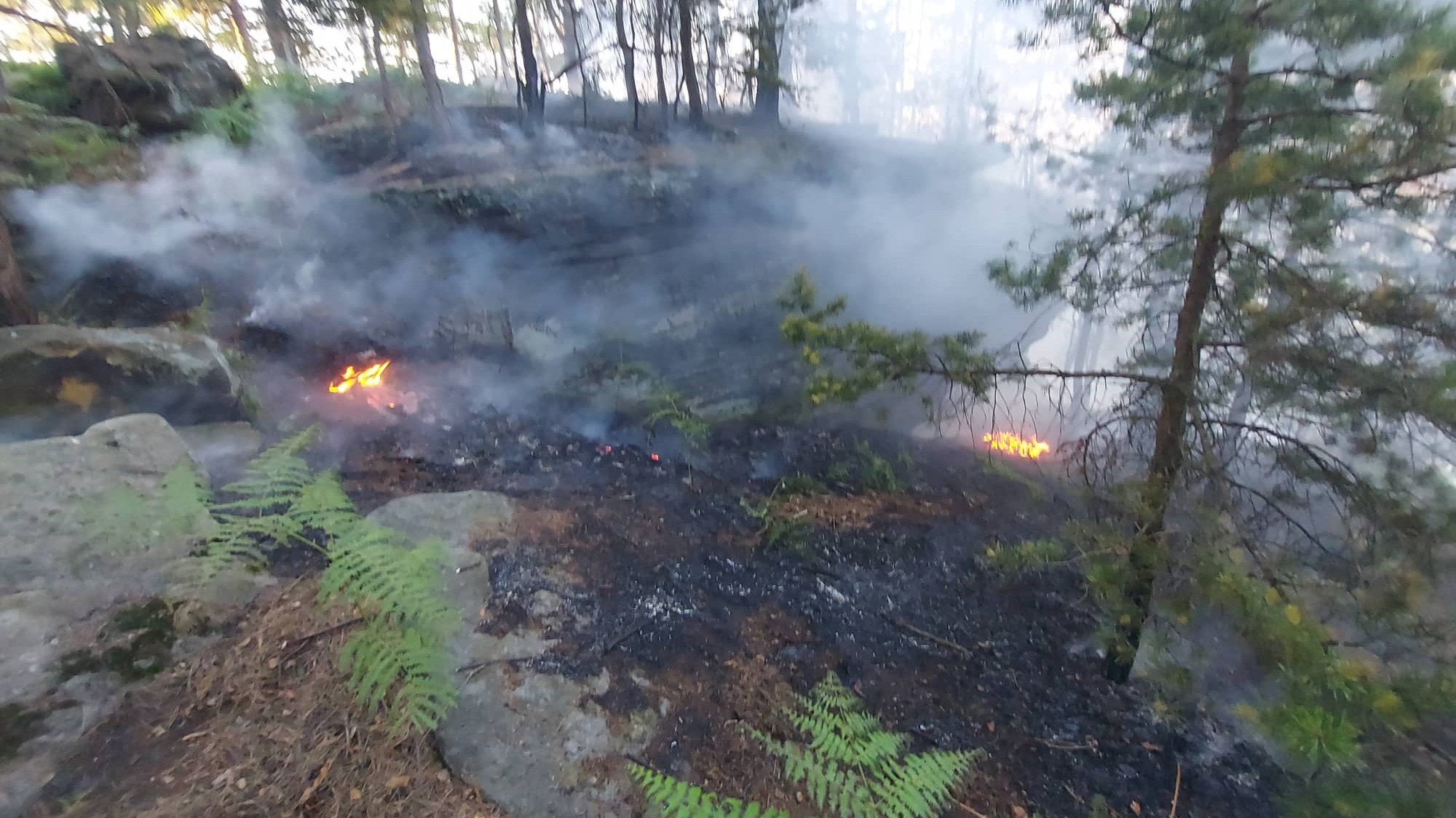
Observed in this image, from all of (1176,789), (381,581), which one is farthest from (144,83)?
(1176,789)

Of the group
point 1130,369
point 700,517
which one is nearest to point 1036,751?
point 1130,369

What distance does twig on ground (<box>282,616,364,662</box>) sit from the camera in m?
3.56

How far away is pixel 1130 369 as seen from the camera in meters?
5.36

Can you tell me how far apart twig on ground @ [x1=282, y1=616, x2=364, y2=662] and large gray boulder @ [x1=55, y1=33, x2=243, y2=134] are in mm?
9976

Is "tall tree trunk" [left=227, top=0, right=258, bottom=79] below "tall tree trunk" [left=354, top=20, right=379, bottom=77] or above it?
above

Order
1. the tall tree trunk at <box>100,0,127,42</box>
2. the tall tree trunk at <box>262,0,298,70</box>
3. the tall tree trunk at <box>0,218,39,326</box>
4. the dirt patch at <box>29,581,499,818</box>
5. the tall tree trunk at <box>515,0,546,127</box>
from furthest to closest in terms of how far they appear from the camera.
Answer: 1. the tall tree trunk at <box>100,0,127,42</box>
2. the tall tree trunk at <box>515,0,546,127</box>
3. the tall tree trunk at <box>262,0,298,70</box>
4. the tall tree trunk at <box>0,218,39,326</box>
5. the dirt patch at <box>29,581,499,818</box>

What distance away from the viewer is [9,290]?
21.2 ft

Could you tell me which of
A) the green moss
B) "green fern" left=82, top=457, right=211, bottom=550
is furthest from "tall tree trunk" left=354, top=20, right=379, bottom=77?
the green moss

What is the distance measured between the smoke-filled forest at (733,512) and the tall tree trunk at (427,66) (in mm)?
207

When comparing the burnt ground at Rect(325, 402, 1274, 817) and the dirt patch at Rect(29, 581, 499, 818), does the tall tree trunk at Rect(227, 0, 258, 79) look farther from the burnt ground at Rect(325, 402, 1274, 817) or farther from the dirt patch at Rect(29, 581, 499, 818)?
the dirt patch at Rect(29, 581, 499, 818)

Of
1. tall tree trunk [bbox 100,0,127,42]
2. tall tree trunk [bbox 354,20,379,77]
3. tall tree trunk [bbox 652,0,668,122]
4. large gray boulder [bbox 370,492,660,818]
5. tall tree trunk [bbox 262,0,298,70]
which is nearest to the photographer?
large gray boulder [bbox 370,492,660,818]

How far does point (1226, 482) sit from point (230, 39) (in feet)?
74.5

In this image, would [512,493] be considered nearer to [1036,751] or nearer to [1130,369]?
[1036,751]

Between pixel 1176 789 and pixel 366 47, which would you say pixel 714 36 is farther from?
pixel 1176 789
